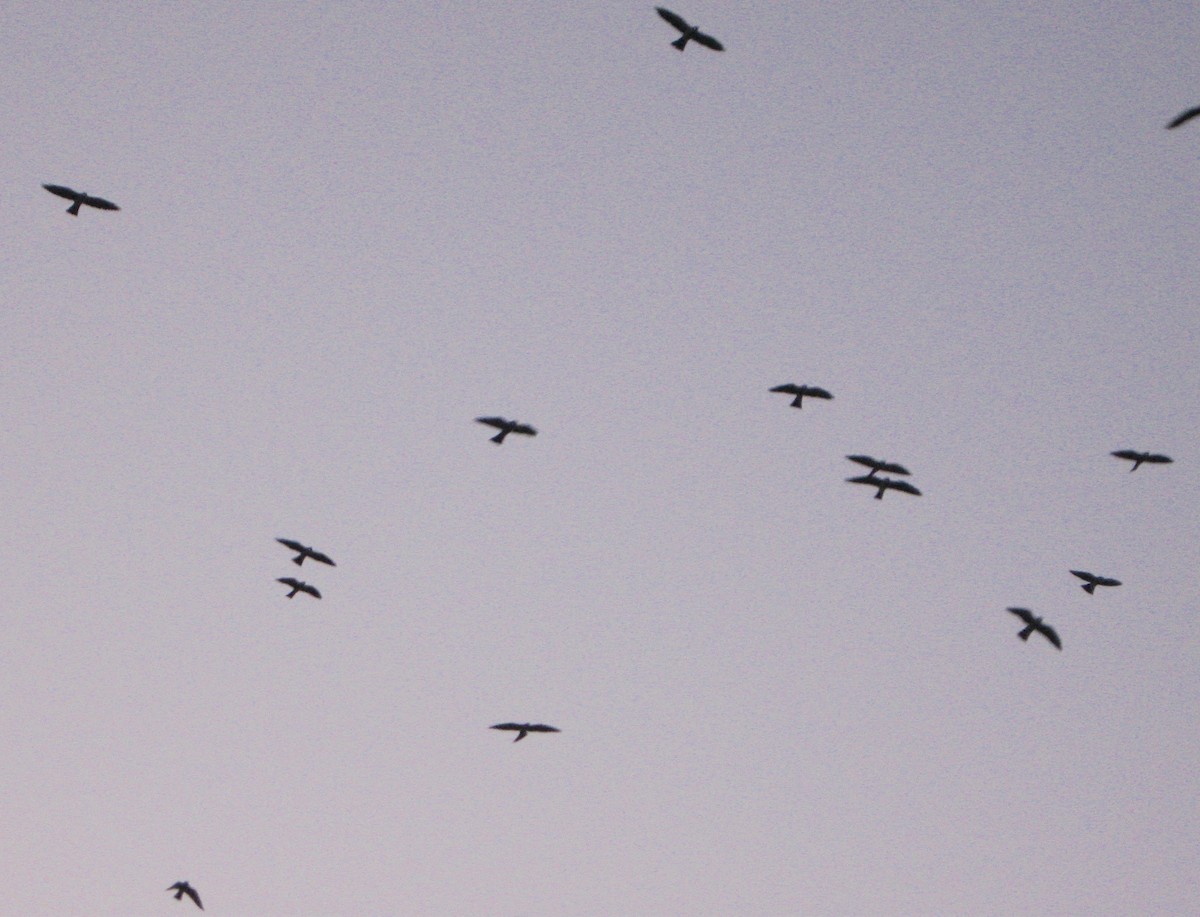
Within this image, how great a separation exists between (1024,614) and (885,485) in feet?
21.8

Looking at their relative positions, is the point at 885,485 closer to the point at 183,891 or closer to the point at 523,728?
the point at 523,728

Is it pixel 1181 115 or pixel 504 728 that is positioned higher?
pixel 1181 115

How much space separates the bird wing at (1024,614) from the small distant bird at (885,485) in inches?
229

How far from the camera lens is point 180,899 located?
54156 mm

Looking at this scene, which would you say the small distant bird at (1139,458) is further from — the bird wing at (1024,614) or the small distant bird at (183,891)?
the small distant bird at (183,891)

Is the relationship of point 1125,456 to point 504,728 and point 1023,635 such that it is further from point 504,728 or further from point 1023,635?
point 504,728

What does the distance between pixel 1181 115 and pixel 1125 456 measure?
53.9ft

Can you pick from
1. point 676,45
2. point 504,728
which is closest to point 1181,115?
point 676,45

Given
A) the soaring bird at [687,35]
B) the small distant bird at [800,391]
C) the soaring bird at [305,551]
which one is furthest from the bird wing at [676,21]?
the soaring bird at [305,551]

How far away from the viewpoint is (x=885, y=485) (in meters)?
51.3

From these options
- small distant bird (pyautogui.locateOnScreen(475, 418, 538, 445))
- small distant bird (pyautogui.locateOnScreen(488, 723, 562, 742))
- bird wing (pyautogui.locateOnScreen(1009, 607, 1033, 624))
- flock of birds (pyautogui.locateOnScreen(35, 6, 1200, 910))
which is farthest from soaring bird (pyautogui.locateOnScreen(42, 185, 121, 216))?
bird wing (pyautogui.locateOnScreen(1009, 607, 1033, 624))

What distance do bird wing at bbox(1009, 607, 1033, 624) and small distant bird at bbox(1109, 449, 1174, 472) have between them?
6.67 metres

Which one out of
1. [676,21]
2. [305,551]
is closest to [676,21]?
[676,21]

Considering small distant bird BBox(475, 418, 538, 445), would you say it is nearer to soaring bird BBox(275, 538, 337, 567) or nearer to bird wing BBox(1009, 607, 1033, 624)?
soaring bird BBox(275, 538, 337, 567)
